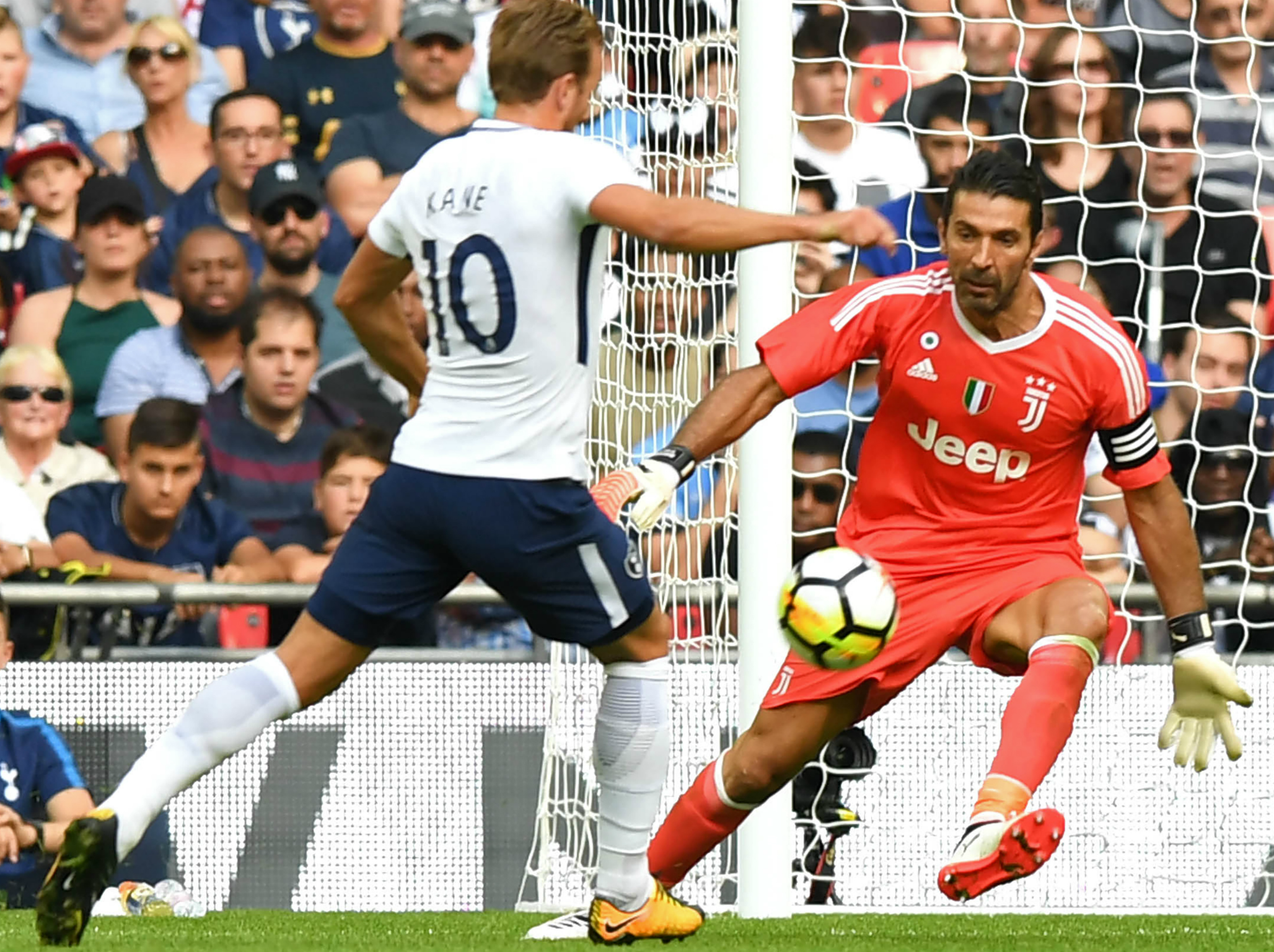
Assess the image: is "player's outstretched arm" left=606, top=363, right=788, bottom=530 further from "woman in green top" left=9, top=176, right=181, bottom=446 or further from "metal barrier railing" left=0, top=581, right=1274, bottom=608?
"woman in green top" left=9, top=176, right=181, bottom=446

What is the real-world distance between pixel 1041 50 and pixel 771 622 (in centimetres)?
364

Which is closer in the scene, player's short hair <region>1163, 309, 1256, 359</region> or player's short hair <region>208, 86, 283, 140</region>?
player's short hair <region>1163, 309, 1256, 359</region>

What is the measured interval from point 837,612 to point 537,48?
1382 mm

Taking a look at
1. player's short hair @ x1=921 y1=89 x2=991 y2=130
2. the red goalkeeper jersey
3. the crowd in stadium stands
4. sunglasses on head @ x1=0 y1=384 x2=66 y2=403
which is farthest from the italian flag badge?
sunglasses on head @ x1=0 y1=384 x2=66 y2=403

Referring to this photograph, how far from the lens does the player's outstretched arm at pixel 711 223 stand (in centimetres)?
375

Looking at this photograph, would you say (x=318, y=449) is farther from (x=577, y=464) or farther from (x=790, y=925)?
(x=577, y=464)

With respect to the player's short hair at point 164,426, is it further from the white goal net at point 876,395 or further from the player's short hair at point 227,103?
the white goal net at point 876,395

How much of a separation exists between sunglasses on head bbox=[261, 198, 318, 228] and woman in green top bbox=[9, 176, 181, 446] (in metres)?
0.51

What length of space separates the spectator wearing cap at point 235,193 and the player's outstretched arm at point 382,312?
3.86m

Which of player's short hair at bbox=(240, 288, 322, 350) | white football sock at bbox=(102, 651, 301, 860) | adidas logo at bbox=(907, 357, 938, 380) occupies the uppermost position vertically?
adidas logo at bbox=(907, 357, 938, 380)

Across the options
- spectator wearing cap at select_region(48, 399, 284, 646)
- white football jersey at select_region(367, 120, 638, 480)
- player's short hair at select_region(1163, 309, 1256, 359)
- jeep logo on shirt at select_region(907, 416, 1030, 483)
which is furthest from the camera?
spectator wearing cap at select_region(48, 399, 284, 646)

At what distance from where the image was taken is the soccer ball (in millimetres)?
4438

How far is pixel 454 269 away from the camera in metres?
4.16

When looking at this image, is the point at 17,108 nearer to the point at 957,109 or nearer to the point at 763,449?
the point at 957,109
